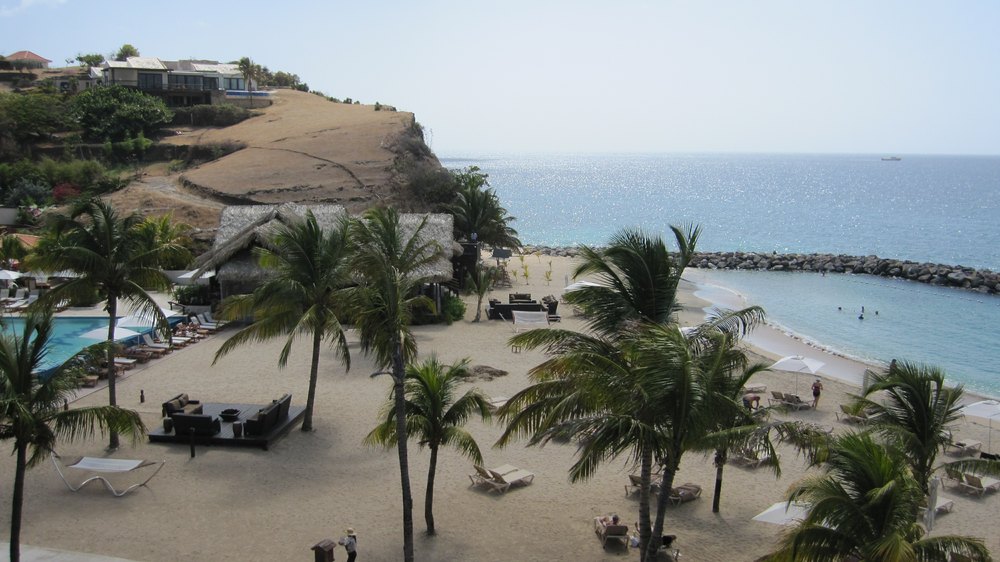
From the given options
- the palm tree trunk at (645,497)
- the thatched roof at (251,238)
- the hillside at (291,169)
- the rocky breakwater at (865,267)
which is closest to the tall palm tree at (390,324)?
the palm tree trunk at (645,497)

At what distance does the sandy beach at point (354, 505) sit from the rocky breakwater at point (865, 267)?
38683 millimetres

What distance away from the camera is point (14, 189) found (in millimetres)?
43281

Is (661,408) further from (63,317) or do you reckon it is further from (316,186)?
(316,186)

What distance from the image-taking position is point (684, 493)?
14.0 m

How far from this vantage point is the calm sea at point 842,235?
34.7m

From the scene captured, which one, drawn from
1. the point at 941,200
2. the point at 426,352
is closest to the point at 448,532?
the point at 426,352

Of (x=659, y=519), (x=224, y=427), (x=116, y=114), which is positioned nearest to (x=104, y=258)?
(x=224, y=427)

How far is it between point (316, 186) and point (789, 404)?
29.0m

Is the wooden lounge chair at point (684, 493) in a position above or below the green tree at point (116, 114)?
below

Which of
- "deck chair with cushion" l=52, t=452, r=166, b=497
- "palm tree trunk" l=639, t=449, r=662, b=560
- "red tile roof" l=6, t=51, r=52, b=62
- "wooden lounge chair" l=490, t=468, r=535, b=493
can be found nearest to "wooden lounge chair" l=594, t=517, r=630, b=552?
"palm tree trunk" l=639, t=449, r=662, b=560

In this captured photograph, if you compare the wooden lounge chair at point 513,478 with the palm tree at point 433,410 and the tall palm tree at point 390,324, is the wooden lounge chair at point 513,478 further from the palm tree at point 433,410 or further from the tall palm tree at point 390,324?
the tall palm tree at point 390,324

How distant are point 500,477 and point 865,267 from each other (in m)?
46.9

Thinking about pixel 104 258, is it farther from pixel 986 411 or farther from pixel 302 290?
pixel 986 411

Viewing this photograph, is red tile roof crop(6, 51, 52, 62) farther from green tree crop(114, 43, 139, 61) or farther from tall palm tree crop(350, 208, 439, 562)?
tall palm tree crop(350, 208, 439, 562)
